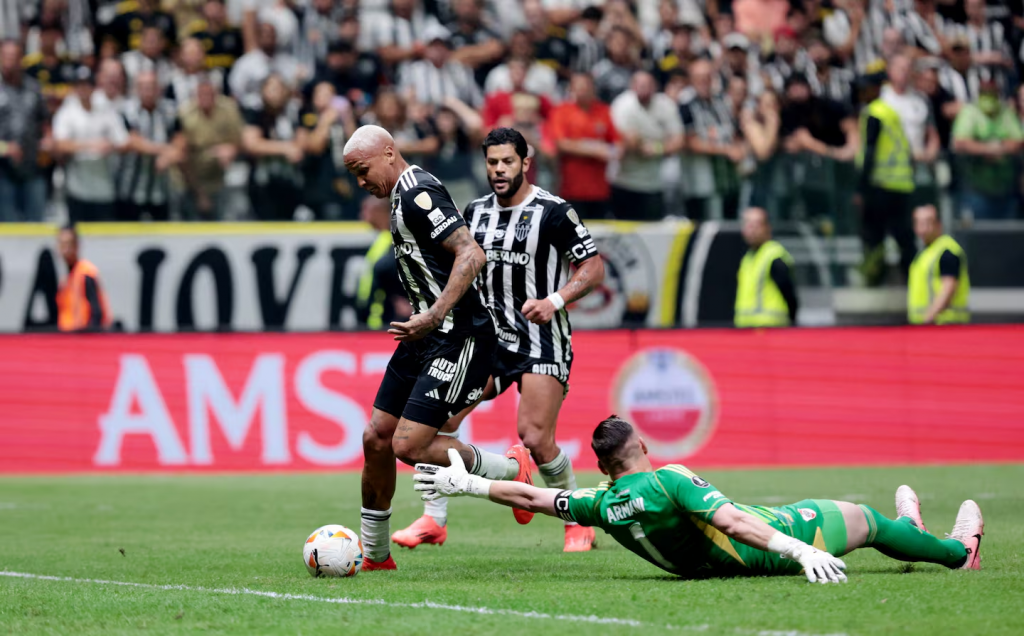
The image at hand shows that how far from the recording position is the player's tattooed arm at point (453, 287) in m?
7.58

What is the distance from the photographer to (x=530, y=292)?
30.1ft

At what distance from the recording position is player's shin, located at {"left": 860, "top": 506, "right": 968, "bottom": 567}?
686 centimetres

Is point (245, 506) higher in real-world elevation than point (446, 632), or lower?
lower

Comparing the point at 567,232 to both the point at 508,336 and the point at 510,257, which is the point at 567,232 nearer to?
the point at 510,257

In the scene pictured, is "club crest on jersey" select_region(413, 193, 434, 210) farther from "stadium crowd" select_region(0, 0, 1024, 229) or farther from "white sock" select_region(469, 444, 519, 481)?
"stadium crowd" select_region(0, 0, 1024, 229)

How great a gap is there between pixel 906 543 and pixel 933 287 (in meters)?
9.57

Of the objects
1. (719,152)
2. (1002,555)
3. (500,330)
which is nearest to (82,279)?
(719,152)

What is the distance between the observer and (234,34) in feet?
62.2

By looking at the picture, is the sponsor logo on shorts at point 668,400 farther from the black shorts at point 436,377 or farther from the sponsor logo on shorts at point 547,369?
the black shorts at point 436,377

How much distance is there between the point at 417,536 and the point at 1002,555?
3.51 m

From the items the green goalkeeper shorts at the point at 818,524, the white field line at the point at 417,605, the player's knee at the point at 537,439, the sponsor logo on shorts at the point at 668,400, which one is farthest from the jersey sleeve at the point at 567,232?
the sponsor logo on shorts at the point at 668,400

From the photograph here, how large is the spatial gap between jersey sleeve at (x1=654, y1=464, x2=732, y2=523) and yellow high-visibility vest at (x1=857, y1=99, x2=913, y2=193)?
34.9 feet

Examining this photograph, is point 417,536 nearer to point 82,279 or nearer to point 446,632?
point 446,632

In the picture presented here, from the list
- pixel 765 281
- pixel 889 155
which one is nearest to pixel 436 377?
pixel 765 281
